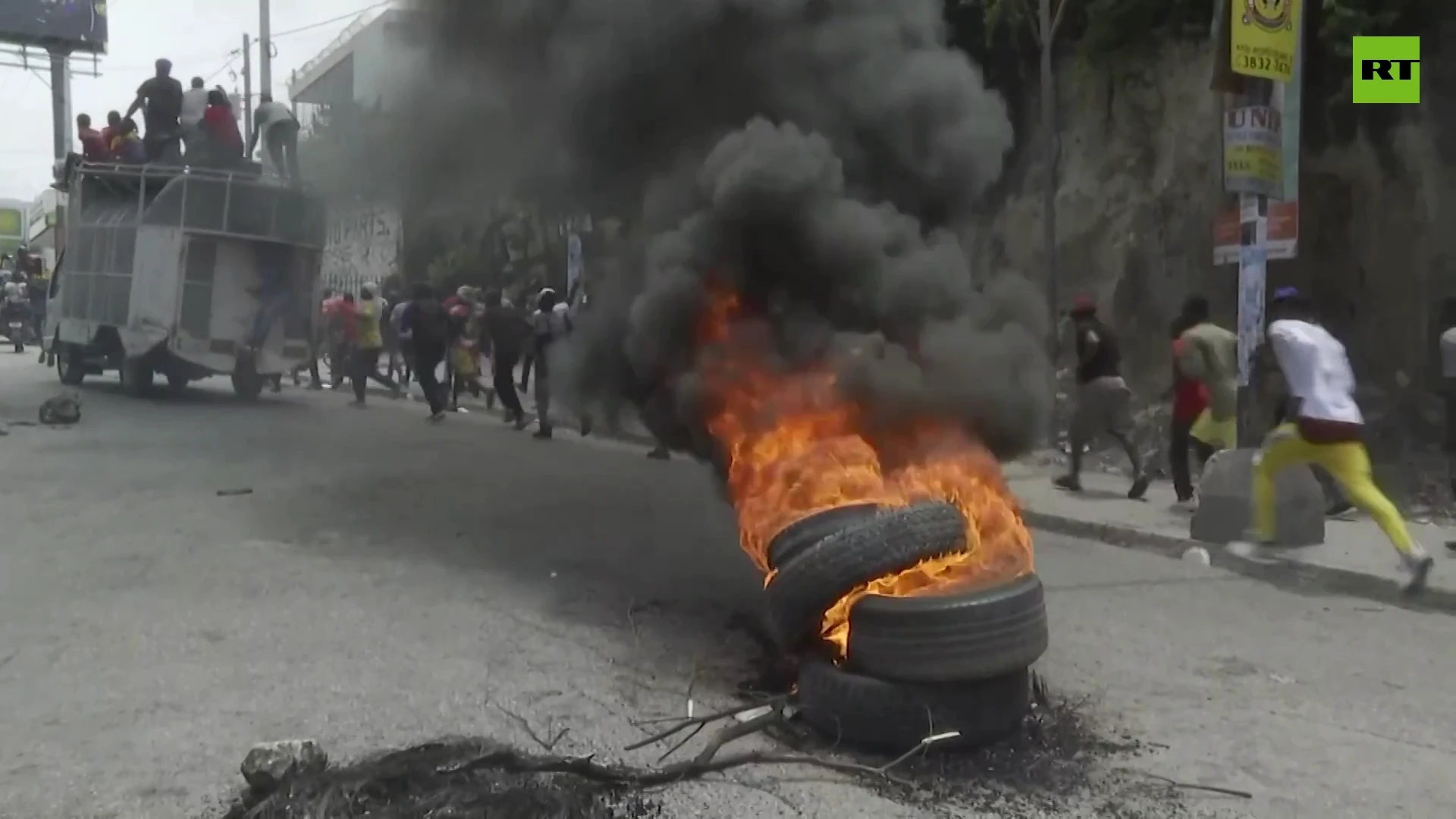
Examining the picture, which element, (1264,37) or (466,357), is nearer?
(1264,37)

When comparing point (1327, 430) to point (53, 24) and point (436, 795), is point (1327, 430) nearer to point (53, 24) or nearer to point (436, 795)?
point (436, 795)

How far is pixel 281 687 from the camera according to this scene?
4.81m

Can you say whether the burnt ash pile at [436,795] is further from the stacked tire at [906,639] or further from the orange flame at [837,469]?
the orange flame at [837,469]

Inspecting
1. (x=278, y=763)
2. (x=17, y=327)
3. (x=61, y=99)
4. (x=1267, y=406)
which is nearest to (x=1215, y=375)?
(x=1267, y=406)

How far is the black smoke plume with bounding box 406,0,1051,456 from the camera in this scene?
5586 mm

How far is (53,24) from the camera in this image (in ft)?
124

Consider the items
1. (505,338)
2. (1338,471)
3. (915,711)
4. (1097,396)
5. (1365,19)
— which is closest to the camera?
(915,711)

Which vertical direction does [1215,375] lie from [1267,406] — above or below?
above

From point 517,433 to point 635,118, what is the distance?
7.97 m

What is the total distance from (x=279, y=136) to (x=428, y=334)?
3.14 m

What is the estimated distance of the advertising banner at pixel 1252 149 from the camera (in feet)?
28.8

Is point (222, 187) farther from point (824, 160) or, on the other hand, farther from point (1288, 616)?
point (1288, 616)

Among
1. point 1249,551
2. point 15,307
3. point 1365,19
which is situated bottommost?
point 1249,551

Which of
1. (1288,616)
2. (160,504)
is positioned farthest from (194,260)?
(1288,616)
